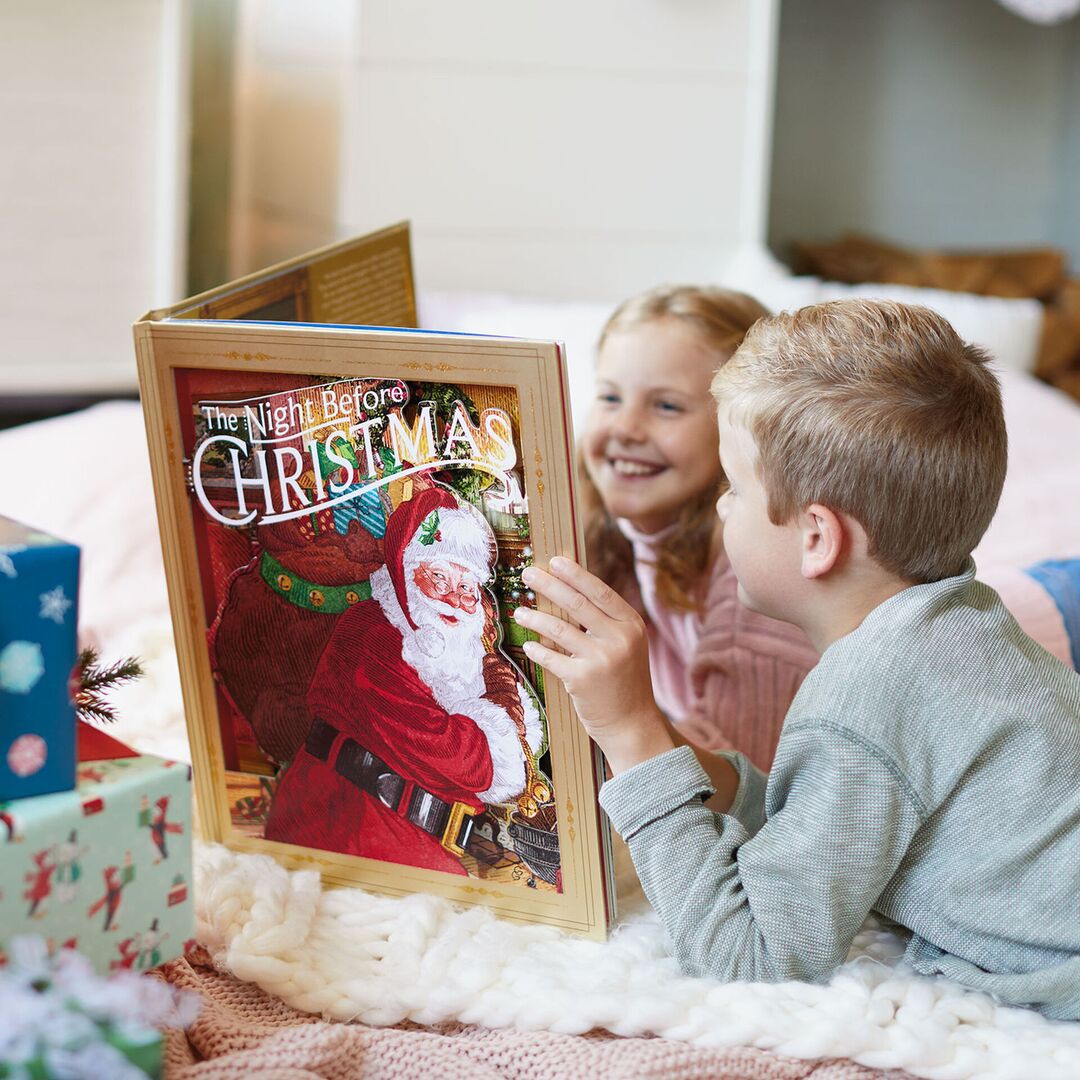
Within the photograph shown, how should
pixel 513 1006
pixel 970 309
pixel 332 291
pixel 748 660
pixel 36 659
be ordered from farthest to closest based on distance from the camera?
pixel 970 309, pixel 748 660, pixel 332 291, pixel 513 1006, pixel 36 659

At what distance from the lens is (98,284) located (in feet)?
5.38

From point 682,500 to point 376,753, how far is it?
46cm

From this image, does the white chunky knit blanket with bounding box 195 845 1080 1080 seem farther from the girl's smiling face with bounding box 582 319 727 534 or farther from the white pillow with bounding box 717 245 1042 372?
the white pillow with bounding box 717 245 1042 372

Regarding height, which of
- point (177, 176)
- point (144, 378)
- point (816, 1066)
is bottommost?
point (816, 1066)

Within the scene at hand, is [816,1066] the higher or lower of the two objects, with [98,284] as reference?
lower

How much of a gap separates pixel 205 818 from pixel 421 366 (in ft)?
1.14

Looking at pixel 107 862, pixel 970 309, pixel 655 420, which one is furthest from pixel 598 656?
pixel 970 309

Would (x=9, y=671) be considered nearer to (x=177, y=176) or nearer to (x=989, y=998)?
(x=989, y=998)

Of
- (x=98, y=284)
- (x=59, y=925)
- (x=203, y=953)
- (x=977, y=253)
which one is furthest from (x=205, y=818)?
(x=977, y=253)

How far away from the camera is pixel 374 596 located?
728 mm

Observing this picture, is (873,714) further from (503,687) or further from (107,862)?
(107,862)

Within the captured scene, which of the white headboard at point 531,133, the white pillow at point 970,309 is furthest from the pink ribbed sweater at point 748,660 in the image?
the white headboard at point 531,133

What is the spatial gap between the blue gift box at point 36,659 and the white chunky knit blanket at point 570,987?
0.20 meters

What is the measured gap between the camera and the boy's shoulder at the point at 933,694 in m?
0.67
